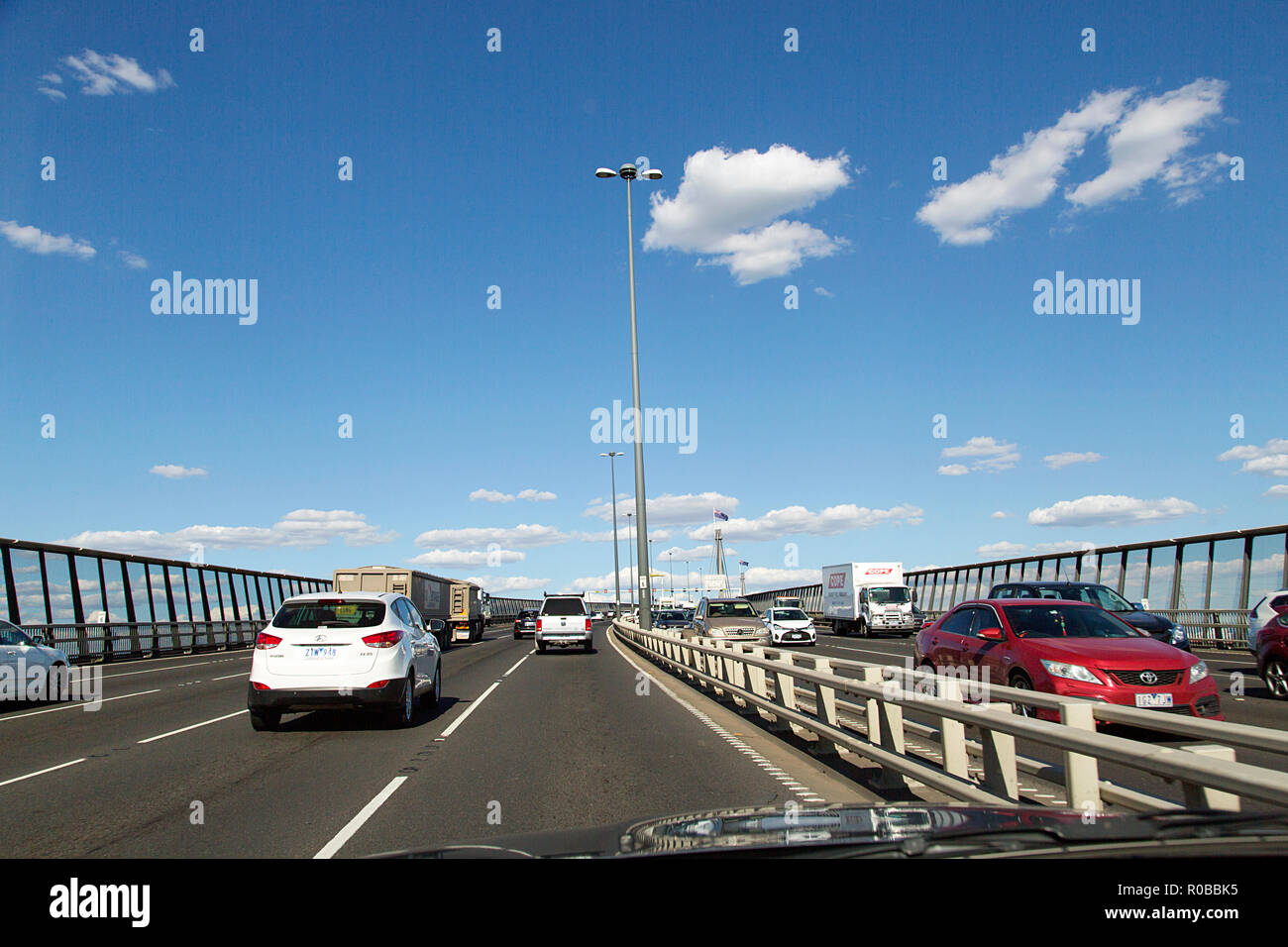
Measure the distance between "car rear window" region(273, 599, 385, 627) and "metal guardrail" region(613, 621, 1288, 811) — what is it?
5011 mm

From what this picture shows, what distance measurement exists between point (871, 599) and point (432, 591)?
20658 millimetres

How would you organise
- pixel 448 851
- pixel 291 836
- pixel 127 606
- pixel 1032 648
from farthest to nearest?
pixel 127 606 → pixel 1032 648 → pixel 291 836 → pixel 448 851

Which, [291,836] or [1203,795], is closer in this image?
[1203,795]

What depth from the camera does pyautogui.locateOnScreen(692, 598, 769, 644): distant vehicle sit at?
30062 mm

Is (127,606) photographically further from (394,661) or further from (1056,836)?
(1056,836)

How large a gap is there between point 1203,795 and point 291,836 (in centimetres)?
538

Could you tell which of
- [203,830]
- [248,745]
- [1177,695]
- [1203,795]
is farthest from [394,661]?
[1203,795]

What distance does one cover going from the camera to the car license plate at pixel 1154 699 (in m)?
9.11

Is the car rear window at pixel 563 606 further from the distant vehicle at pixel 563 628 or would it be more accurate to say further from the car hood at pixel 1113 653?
the car hood at pixel 1113 653

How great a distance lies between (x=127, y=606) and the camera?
3067 cm

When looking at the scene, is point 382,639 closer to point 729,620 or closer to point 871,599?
point 729,620

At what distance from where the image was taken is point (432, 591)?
150 feet
